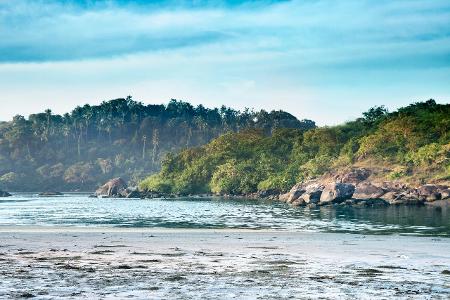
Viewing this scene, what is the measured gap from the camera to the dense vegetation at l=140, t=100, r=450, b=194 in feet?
439

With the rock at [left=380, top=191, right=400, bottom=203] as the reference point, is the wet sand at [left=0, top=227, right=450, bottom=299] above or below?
below

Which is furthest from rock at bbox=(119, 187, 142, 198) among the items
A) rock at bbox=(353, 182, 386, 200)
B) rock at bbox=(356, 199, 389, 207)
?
rock at bbox=(356, 199, 389, 207)

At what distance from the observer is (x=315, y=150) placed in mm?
185750

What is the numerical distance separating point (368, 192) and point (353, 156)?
4638cm

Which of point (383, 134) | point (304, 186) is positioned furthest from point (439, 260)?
point (383, 134)

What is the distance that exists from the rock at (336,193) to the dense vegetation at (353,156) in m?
22.4

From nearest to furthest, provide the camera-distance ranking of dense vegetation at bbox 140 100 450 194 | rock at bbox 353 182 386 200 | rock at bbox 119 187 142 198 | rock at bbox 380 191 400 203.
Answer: rock at bbox 380 191 400 203, rock at bbox 353 182 386 200, dense vegetation at bbox 140 100 450 194, rock at bbox 119 187 142 198

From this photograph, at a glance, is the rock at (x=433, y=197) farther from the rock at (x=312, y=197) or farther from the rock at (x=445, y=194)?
the rock at (x=312, y=197)

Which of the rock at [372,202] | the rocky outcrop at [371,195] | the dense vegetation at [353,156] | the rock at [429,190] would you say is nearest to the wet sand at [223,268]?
the rock at [372,202]

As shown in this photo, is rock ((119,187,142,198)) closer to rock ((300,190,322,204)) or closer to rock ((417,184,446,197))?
rock ((300,190,322,204))

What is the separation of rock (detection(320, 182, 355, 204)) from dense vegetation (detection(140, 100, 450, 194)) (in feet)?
73.6

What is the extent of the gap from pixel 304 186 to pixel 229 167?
54.5 m

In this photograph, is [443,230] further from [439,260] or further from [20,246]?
[20,246]

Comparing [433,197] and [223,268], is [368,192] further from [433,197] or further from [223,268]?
[223,268]
